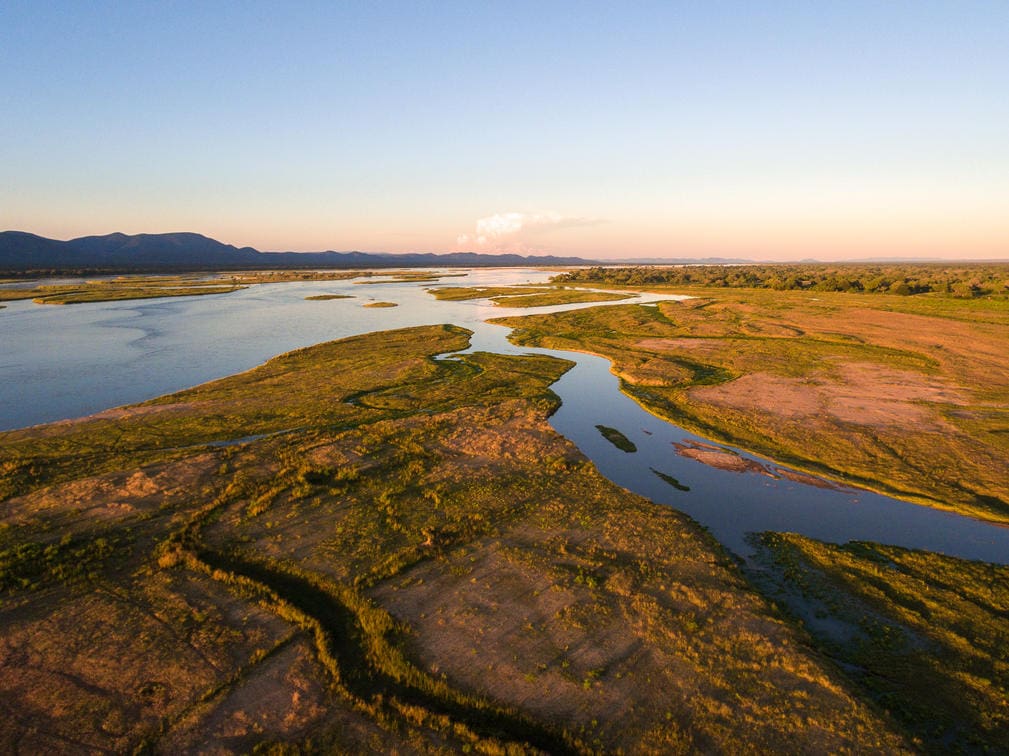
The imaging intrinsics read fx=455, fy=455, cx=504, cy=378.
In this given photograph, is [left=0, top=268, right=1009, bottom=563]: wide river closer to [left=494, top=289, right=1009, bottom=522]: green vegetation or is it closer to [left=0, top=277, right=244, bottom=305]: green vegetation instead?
[left=494, top=289, right=1009, bottom=522]: green vegetation

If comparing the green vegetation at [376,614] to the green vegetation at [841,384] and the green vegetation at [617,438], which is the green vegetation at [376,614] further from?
the green vegetation at [841,384]

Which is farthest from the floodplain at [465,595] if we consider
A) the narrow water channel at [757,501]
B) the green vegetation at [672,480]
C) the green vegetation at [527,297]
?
the green vegetation at [527,297]

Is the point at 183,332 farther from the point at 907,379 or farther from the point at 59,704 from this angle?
the point at 907,379

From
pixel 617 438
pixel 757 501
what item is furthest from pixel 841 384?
pixel 757 501

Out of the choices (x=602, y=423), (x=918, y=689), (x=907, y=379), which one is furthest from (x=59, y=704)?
(x=907, y=379)

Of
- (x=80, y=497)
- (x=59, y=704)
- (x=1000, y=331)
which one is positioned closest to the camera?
(x=59, y=704)
